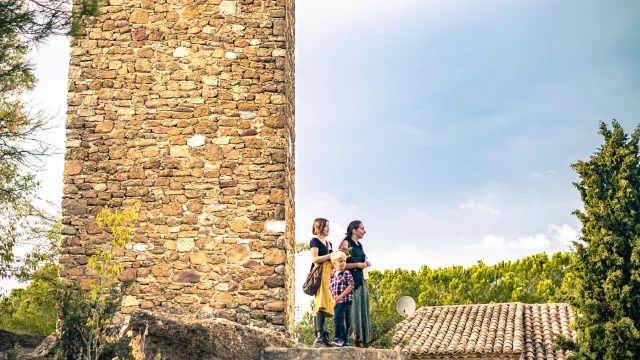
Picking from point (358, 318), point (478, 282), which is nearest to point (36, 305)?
point (358, 318)

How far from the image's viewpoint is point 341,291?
294 inches

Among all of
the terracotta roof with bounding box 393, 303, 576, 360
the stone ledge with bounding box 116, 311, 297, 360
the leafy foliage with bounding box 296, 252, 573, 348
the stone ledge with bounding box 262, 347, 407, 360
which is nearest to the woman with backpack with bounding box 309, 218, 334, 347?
the stone ledge with bounding box 262, 347, 407, 360

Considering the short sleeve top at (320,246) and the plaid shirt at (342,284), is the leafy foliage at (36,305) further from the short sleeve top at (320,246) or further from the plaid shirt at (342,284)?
the plaid shirt at (342,284)

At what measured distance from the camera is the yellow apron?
25.1 feet

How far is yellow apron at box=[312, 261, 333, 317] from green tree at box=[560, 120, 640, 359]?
789cm

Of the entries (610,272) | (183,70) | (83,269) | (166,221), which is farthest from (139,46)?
(610,272)

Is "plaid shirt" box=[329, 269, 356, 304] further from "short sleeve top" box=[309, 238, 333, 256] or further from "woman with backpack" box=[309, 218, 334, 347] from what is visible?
"short sleeve top" box=[309, 238, 333, 256]

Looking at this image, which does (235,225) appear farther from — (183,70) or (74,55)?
(74,55)

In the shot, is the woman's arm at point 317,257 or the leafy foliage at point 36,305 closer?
the woman's arm at point 317,257

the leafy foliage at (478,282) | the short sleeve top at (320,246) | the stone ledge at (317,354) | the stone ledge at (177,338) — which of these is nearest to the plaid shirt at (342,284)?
the short sleeve top at (320,246)

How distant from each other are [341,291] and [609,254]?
Result: 8561mm

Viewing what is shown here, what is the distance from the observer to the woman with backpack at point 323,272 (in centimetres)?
762

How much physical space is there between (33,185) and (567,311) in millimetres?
14511

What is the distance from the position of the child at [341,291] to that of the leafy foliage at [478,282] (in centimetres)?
2059
